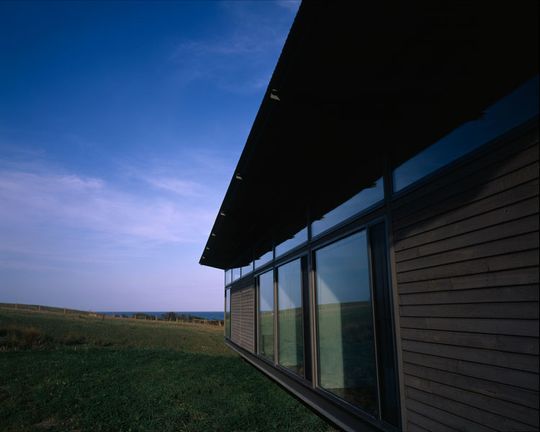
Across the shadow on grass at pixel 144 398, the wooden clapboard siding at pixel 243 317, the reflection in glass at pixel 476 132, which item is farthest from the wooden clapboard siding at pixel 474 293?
the wooden clapboard siding at pixel 243 317

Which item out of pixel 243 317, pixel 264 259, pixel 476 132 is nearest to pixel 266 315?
pixel 264 259

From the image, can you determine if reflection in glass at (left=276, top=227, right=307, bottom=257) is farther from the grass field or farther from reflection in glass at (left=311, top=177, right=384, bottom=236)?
the grass field

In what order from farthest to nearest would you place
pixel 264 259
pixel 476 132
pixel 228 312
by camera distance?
pixel 228 312 < pixel 264 259 < pixel 476 132

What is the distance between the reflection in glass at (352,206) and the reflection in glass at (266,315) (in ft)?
9.75

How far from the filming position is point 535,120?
79.8 inches

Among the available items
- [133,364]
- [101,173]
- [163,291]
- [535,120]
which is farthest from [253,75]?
[163,291]

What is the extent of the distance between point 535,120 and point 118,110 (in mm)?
10005

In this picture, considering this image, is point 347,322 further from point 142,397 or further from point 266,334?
point 266,334

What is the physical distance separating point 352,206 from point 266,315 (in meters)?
4.75

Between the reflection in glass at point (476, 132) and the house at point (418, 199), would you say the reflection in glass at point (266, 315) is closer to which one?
the house at point (418, 199)

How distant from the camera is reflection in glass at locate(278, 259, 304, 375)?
238 inches

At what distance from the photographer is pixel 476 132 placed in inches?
98.6

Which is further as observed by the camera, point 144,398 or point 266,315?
point 266,315

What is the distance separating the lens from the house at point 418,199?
214 centimetres
